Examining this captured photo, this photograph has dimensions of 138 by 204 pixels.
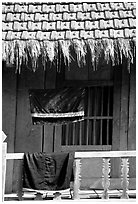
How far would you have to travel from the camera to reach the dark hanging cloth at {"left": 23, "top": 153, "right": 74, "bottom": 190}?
23.0 feet

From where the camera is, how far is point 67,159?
700 cm

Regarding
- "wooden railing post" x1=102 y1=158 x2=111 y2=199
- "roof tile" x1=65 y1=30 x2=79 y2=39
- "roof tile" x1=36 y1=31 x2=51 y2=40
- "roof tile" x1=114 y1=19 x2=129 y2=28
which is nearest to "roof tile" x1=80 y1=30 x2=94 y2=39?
"roof tile" x1=65 y1=30 x2=79 y2=39

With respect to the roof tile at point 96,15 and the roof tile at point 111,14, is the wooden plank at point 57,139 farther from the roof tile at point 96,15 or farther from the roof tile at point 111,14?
the roof tile at point 111,14

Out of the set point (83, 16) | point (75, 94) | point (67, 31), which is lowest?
point (75, 94)

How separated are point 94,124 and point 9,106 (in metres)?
2.09

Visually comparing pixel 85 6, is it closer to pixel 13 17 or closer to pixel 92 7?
pixel 92 7

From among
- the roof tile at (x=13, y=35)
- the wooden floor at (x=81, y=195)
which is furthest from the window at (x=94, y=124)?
the roof tile at (x=13, y=35)

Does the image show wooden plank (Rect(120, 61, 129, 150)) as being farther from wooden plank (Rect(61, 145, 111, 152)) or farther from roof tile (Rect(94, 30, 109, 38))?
roof tile (Rect(94, 30, 109, 38))

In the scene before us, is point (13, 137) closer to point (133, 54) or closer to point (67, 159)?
point (67, 159)

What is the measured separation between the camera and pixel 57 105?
26.0ft

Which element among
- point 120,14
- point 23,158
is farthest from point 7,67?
point 120,14

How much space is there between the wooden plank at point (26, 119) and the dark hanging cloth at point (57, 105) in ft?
0.86

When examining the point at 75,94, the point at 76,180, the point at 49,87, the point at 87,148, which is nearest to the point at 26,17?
the point at 49,87

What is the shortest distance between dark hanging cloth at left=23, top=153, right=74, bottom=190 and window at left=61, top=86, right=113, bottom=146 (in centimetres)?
121
